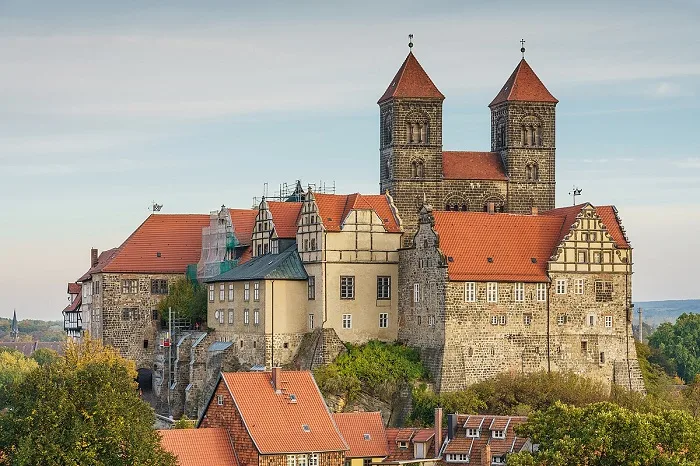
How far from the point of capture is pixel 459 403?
83.4 m

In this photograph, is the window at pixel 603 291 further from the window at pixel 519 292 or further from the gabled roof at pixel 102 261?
the gabled roof at pixel 102 261

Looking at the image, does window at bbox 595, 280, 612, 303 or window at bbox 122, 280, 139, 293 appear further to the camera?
window at bbox 122, 280, 139, 293

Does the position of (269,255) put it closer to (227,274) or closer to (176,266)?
(227,274)

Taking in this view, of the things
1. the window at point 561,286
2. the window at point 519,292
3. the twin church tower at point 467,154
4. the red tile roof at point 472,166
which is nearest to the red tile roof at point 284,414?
the window at point 519,292

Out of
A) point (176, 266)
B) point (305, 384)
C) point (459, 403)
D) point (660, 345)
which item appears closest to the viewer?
point (305, 384)

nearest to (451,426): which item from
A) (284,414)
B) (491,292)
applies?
(284,414)

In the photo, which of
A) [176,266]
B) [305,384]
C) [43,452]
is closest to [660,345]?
[176,266]

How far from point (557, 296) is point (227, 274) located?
63.9 ft

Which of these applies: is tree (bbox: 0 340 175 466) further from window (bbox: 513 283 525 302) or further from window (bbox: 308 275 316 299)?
window (bbox: 513 283 525 302)

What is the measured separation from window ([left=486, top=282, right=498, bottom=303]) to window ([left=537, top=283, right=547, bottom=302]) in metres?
2.55

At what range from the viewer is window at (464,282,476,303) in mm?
87062

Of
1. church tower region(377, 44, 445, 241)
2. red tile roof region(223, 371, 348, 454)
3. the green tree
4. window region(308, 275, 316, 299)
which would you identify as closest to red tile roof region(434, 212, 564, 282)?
window region(308, 275, 316, 299)

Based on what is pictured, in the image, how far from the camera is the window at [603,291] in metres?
90.8

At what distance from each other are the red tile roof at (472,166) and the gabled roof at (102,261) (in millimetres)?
22752
